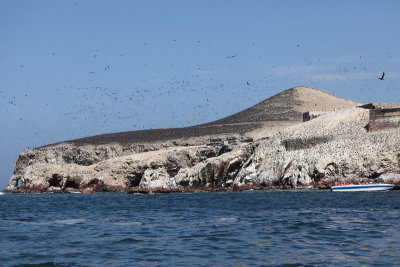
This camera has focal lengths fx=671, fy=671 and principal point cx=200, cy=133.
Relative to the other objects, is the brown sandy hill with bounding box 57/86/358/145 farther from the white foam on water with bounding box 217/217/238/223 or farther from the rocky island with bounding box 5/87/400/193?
the white foam on water with bounding box 217/217/238/223

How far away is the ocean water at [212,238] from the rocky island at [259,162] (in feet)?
125

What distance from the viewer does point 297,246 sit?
2936 cm

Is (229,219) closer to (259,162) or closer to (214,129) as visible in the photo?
(259,162)

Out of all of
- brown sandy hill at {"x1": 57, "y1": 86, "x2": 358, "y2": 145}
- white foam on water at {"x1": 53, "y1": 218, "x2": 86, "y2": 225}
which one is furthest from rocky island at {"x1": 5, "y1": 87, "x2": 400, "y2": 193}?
white foam on water at {"x1": 53, "y1": 218, "x2": 86, "y2": 225}

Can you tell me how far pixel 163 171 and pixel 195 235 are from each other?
84.4 meters

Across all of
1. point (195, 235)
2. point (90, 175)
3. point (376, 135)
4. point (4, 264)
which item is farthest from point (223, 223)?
point (90, 175)

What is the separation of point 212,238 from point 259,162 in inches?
2638

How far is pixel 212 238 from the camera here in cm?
3281

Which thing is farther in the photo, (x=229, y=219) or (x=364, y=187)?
(x=364, y=187)

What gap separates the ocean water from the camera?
87.4ft

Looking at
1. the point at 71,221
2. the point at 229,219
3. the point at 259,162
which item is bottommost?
the point at 229,219

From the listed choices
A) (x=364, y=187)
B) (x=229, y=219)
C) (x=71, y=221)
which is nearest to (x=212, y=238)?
(x=229, y=219)

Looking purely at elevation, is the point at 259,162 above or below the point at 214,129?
below

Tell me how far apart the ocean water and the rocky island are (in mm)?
38146
